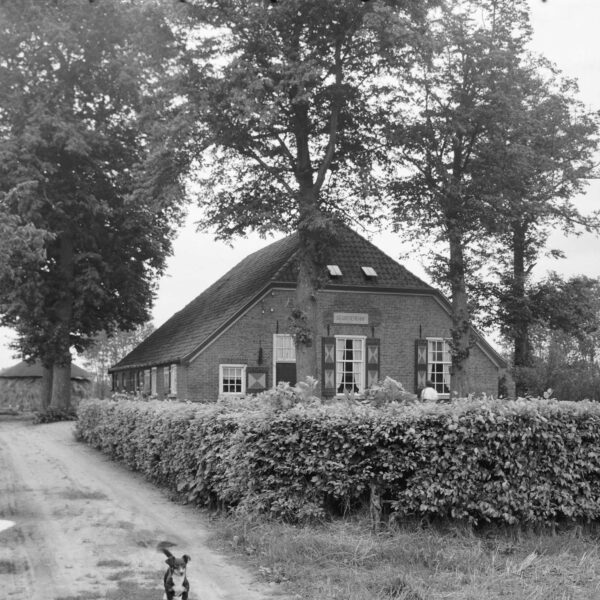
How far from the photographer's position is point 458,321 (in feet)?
98.5

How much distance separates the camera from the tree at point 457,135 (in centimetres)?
2895

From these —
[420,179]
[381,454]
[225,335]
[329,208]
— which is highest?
[420,179]

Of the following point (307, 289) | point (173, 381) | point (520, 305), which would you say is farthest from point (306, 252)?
point (520, 305)

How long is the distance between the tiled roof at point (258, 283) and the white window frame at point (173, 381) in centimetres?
40

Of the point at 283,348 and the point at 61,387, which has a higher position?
the point at 283,348

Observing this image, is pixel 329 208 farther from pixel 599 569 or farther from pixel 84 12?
pixel 599 569

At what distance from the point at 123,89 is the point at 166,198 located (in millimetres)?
10283

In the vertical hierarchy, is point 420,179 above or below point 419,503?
above

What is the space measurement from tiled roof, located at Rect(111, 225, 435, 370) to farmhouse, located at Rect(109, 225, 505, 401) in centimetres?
5

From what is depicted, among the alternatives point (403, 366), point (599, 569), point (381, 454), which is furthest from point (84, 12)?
point (599, 569)

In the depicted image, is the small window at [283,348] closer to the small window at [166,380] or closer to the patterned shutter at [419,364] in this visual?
the small window at [166,380]

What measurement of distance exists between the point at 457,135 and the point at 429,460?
899 inches

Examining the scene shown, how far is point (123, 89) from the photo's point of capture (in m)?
34.0

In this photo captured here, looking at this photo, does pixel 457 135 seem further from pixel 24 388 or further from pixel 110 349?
pixel 110 349
